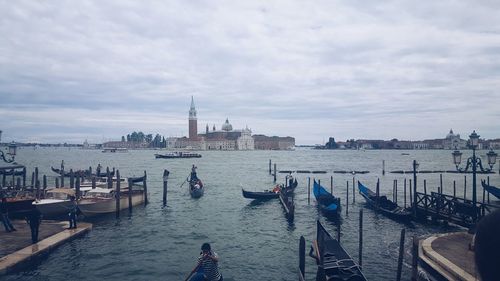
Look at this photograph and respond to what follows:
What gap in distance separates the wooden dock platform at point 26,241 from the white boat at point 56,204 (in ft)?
9.84

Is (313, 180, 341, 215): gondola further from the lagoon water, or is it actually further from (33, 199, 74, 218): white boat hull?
(33, 199, 74, 218): white boat hull

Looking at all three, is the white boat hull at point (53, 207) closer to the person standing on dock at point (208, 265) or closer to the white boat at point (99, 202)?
the white boat at point (99, 202)

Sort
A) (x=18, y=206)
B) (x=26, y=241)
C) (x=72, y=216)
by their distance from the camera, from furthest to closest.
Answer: (x=18, y=206) → (x=72, y=216) → (x=26, y=241)

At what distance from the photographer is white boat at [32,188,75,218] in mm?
21953

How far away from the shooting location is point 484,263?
67.0 inches

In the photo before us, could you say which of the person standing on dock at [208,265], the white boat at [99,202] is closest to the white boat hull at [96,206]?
the white boat at [99,202]

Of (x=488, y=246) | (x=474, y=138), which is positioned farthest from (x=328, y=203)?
(x=488, y=246)

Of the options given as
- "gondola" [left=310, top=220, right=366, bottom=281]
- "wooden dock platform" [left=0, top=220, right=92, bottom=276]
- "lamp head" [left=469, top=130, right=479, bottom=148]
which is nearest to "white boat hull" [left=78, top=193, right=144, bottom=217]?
"wooden dock platform" [left=0, top=220, right=92, bottom=276]

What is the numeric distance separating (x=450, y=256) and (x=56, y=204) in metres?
20.8

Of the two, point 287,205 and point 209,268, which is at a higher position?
point 209,268

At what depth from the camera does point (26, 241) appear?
15.1m

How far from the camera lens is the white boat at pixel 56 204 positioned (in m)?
22.0

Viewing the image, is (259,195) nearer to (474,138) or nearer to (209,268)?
(474,138)

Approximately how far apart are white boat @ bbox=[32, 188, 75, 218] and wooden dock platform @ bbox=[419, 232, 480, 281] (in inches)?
739
